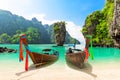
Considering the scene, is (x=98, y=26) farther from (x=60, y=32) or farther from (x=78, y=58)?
(x=78, y=58)

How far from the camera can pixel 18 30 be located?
530 feet

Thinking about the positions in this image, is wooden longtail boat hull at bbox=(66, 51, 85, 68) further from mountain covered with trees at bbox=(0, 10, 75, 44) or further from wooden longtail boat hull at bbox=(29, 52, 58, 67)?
mountain covered with trees at bbox=(0, 10, 75, 44)

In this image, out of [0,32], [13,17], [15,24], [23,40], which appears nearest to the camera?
[23,40]

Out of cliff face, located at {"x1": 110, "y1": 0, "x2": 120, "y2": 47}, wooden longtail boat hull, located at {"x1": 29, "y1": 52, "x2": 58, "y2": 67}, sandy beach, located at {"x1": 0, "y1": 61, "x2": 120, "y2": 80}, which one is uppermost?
cliff face, located at {"x1": 110, "y1": 0, "x2": 120, "y2": 47}

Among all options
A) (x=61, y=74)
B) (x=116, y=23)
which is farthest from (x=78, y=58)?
(x=116, y=23)

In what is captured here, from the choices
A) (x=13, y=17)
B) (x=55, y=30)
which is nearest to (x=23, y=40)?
(x=55, y=30)

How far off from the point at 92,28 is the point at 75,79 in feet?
213

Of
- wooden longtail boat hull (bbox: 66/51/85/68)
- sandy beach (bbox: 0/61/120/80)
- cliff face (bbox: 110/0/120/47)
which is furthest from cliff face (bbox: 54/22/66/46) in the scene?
sandy beach (bbox: 0/61/120/80)

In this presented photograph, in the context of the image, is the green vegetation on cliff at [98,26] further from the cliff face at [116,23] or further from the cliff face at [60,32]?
the cliff face at [116,23]

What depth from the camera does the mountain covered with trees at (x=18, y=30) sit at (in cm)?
14275

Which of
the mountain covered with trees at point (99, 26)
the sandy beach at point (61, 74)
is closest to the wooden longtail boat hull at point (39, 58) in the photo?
the sandy beach at point (61, 74)

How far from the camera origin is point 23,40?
40.9ft

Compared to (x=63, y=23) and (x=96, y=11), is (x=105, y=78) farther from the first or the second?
(x=63, y=23)

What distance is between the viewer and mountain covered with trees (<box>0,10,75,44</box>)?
14275cm
